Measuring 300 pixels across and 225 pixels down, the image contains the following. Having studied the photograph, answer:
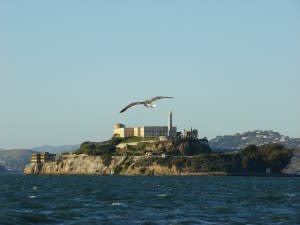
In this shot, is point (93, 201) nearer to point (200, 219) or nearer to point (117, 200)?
point (117, 200)

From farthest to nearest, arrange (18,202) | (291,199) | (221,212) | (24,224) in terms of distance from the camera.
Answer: (291,199) → (18,202) → (221,212) → (24,224)

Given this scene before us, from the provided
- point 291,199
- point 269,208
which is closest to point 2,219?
point 269,208

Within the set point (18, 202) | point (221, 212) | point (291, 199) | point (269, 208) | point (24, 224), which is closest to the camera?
point (24, 224)

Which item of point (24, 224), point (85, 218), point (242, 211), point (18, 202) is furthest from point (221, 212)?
point (18, 202)

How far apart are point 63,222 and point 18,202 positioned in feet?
98.0

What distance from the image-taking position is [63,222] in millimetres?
82000

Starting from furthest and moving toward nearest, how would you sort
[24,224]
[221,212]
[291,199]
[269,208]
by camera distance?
[291,199] → [269,208] → [221,212] → [24,224]

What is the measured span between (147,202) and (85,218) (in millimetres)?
25633

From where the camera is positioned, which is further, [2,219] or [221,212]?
[221,212]

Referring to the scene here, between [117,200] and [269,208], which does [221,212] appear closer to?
[269,208]

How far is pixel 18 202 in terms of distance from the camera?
11069 centimetres

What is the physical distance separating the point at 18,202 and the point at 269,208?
31219 millimetres

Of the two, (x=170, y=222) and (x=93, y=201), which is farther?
(x=93, y=201)

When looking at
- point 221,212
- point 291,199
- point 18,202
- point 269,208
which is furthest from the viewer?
point 291,199
